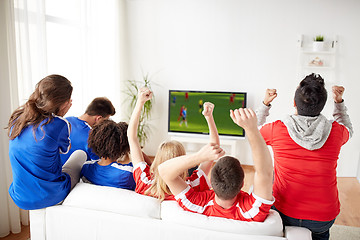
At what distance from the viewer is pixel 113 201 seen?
5.28 ft

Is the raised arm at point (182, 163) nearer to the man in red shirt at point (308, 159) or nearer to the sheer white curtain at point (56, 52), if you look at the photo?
the man in red shirt at point (308, 159)

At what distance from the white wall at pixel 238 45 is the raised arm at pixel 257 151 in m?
3.40

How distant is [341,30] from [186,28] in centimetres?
217

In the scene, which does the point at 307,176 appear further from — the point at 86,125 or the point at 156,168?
the point at 86,125

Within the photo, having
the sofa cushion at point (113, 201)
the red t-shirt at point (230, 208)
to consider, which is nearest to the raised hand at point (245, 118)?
the red t-shirt at point (230, 208)

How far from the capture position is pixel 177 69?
491cm

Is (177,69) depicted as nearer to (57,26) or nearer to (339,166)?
(57,26)

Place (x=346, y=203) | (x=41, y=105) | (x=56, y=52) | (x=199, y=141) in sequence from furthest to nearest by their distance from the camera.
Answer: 1. (x=199, y=141)
2. (x=56, y=52)
3. (x=346, y=203)
4. (x=41, y=105)

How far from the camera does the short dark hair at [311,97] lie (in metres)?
1.57

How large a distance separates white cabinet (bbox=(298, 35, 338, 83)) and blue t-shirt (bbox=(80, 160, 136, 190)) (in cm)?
342

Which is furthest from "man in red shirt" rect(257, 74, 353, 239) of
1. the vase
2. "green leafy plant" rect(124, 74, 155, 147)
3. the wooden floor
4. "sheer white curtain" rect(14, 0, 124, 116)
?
"green leafy plant" rect(124, 74, 155, 147)

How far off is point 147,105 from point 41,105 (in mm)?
3156

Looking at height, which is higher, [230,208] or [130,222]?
[230,208]

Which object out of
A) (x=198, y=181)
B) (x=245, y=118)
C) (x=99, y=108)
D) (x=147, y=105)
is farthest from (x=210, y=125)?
(x=147, y=105)
